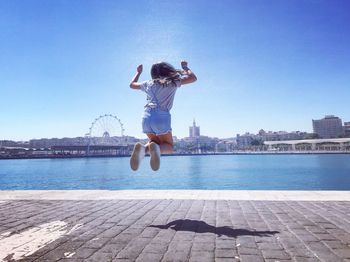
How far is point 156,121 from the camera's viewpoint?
174 inches

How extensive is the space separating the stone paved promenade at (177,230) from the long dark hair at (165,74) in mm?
2026

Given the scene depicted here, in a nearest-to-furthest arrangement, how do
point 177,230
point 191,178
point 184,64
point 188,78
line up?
point 177,230 < point 188,78 < point 184,64 < point 191,178

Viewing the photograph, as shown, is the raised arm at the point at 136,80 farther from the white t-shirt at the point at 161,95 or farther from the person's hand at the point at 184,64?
the person's hand at the point at 184,64

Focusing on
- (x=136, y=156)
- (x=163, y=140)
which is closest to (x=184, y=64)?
(x=163, y=140)

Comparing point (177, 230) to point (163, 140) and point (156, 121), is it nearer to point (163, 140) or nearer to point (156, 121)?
point (163, 140)

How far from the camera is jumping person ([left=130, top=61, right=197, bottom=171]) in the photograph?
443cm

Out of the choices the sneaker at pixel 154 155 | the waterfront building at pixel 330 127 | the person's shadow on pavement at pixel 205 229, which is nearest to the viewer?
the person's shadow on pavement at pixel 205 229

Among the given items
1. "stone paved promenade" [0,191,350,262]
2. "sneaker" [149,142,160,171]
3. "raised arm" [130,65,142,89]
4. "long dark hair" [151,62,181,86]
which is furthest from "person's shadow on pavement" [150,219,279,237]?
"raised arm" [130,65,142,89]

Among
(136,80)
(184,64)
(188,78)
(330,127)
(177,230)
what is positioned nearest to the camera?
(177,230)

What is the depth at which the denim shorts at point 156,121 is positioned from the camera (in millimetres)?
4422

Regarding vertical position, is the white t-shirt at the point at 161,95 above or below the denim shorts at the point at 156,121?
above

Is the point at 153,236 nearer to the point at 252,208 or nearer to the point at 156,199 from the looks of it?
the point at 252,208

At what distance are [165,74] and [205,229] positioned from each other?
2.27 m

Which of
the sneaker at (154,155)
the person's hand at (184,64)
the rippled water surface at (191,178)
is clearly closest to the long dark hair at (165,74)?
the person's hand at (184,64)
